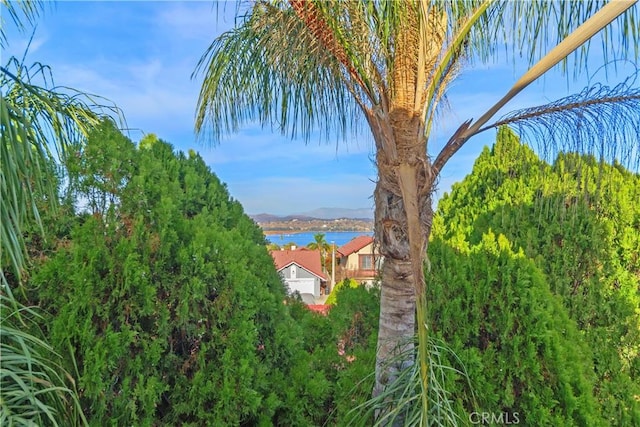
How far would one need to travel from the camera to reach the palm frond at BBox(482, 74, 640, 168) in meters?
2.18

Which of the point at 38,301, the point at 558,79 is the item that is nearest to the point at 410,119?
the point at 558,79

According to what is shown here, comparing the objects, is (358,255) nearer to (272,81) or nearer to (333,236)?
(333,236)

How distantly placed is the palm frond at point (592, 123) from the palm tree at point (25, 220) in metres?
2.09

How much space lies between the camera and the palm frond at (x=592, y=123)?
2180 mm

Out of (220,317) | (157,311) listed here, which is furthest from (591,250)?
(157,311)

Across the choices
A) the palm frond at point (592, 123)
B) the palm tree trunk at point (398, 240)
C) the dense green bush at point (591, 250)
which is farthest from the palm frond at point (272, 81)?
the dense green bush at point (591, 250)

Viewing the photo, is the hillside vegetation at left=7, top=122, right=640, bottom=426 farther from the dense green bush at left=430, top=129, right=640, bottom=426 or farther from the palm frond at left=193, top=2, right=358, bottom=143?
the dense green bush at left=430, top=129, right=640, bottom=426

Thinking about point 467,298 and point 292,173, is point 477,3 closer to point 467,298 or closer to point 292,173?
point 467,298

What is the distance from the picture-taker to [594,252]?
4.48 metres

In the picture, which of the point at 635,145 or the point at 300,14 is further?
the point at 635,145

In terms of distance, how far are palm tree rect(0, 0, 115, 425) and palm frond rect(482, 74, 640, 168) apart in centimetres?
209

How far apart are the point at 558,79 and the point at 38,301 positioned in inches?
125

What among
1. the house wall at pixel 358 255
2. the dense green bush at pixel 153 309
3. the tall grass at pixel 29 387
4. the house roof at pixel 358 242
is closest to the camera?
the tall grass at pixel 29 387

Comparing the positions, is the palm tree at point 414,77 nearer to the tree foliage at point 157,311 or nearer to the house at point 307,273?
the tree foliage at point 157,311
